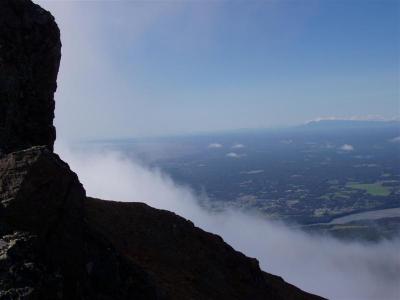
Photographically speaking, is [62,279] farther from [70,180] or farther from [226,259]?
[226,259]

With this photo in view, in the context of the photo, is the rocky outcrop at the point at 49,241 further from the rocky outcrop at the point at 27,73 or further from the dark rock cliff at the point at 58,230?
the rocky outcrop at the point at 27,73

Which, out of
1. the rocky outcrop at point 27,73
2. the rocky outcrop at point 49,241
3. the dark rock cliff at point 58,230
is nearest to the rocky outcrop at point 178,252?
the dark rock cliff at point 58,230

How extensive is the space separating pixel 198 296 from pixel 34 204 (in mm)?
12751

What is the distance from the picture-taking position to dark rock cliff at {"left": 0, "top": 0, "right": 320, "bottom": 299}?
1144cm

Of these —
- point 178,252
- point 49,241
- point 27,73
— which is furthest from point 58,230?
point 178,252

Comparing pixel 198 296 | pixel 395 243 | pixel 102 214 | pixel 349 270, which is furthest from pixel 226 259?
pixel 395 243

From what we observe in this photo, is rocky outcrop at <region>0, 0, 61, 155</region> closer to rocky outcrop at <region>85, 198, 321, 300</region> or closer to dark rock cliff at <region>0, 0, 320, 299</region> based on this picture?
dark rock cliff at <region>0, 0, 320, 299</region>

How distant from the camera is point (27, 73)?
58.2 feet

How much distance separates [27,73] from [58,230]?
8.33 m

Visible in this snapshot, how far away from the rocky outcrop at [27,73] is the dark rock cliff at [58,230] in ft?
0.13

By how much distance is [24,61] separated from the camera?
17.7m

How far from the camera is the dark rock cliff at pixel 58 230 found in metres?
11.4

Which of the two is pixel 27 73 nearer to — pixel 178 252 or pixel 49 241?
pixel 49 241

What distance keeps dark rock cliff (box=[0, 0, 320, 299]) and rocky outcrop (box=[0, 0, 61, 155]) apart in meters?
0.04
